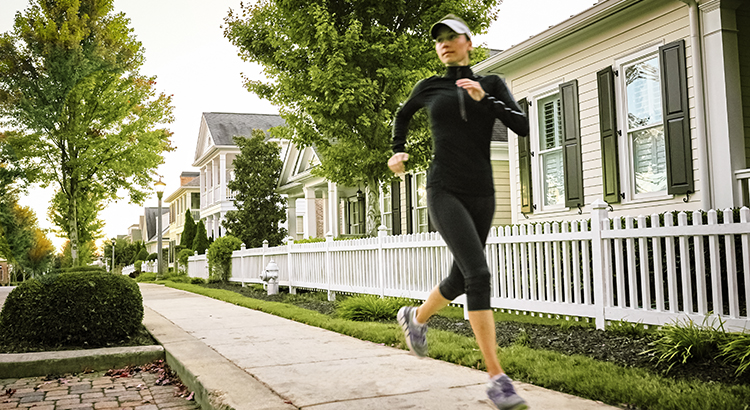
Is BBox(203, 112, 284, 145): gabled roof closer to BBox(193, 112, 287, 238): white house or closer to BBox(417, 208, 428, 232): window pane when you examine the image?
BBox(193, 112, 287, 238): white house

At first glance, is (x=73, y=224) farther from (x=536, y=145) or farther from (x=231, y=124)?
(x=231, y=124)

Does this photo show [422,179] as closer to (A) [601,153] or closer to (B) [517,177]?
(B) [517,177]

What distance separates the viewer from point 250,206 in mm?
24406

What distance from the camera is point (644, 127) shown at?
28.5ft

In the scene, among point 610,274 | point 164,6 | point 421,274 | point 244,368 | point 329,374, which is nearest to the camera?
point 329,374

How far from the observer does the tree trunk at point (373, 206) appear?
12.5 meters

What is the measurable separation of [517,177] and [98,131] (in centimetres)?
1039

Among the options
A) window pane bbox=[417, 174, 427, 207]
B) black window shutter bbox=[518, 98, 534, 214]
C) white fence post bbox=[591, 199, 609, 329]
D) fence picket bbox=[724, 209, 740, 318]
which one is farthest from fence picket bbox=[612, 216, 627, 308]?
window pane bbox=[417, 174, 427, 207]

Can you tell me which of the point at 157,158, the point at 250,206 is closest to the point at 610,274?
the point at 157,158

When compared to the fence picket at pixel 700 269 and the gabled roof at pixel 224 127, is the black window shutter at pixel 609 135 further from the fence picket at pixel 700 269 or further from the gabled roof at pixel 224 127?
the gabled roof at pixel 224 127

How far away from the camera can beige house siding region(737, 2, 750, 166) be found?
7929mm

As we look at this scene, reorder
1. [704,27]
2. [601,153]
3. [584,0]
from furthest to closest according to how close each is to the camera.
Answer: [584,0] < [601,153] < [704,27]

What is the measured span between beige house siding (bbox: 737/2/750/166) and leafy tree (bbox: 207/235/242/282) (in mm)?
14812

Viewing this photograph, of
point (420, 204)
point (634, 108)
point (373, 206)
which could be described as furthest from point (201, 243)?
point (634, 108)
